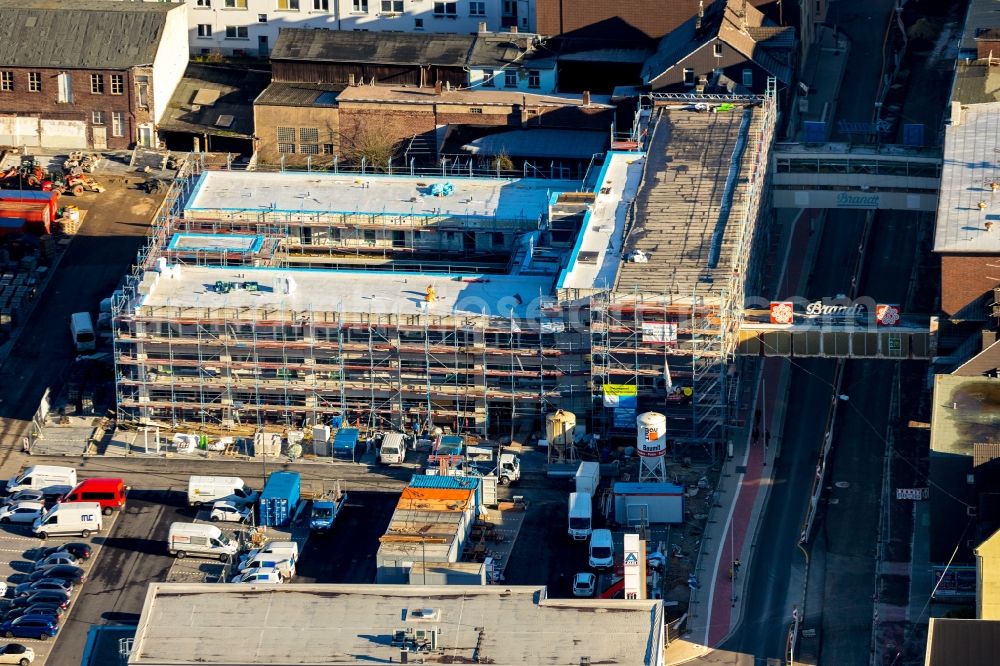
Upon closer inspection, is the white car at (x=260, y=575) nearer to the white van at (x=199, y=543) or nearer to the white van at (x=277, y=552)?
the white van at (x=277, y=552)

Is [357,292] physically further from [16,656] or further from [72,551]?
[16,656]

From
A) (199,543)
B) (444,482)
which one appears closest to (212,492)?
(199,543)

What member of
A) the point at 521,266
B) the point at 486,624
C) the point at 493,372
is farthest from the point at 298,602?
the point at 521,266

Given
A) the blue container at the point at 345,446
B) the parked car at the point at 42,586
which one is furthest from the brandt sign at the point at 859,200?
the parked car at the point at 42,586

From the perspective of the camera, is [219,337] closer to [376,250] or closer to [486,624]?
[376,250]

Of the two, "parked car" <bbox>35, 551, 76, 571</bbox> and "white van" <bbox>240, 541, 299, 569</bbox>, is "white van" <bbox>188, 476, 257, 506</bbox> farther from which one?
"parked car" <bbox>35, 551, 76, 571</bbox>

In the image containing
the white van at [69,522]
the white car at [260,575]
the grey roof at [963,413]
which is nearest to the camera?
the white car at [260,575]
